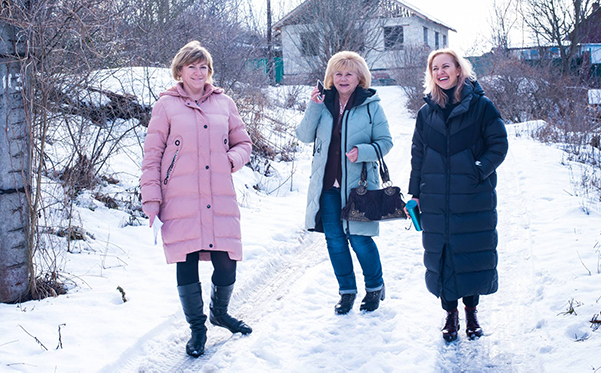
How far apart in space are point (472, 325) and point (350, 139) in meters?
1.56

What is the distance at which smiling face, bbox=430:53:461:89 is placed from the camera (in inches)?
140

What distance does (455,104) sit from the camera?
3.58 m

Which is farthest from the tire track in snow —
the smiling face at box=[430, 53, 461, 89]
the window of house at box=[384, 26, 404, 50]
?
the window of house at box=[384, 26, 404, 50]

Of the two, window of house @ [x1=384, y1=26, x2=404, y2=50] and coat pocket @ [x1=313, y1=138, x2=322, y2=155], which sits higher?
window of house @ [x1=384, y1=26, x2=404, y2=50]

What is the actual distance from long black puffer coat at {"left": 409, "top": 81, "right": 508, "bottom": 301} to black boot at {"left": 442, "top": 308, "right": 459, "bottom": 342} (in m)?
0.18

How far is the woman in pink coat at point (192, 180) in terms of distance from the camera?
3443 mm


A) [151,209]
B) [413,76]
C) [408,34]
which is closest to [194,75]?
A: [151,209]

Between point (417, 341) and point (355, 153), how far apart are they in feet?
4.45

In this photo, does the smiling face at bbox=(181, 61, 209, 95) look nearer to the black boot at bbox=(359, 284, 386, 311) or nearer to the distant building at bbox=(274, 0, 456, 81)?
the black boot at bbox=(359, 284, 386, 311)

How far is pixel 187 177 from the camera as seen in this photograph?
11.3ft

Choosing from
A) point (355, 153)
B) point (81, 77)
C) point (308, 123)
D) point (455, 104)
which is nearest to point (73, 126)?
point (81, 77)

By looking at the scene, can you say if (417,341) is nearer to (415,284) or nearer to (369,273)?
(369,273)

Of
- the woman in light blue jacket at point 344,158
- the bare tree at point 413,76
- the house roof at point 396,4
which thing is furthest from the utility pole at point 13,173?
the bare tree at point 413,76

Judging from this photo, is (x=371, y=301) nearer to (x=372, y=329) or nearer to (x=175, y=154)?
(x=372, y=329)
